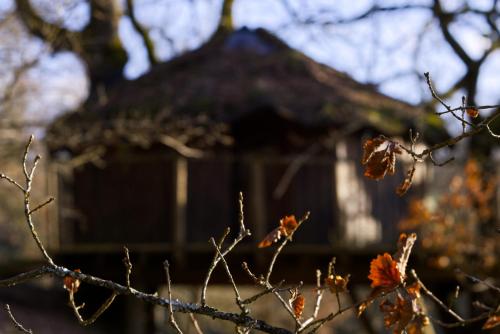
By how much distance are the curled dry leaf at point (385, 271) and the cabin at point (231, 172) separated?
10.6 m

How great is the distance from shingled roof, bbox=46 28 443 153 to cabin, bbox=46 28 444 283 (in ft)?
0.11

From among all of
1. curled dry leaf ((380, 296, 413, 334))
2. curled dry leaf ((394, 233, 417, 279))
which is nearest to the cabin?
curled dry leaf ((394, 233, 417, 279))

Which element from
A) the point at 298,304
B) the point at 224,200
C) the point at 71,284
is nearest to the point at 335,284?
the point at 298,304

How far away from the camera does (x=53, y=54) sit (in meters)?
14.7

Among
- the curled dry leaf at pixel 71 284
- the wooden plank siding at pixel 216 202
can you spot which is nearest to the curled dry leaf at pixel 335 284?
the curled dry leaf at pixel 71 284

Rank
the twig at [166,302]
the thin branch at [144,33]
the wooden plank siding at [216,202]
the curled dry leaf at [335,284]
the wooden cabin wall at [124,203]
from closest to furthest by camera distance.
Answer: the twig at [166,302] < the curled dry leaf at [335,284] < the wooden plank siding at [216,202] < the wooden cabin wall at [124,203] < the thin branch at [144,33]

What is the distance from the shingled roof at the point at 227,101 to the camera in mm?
13883

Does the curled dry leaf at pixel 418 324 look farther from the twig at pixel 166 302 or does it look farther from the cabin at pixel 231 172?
the cabin at pixel 231 172

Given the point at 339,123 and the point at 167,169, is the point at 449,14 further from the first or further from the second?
the point at 167,169

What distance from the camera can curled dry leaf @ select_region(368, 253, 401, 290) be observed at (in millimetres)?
3051

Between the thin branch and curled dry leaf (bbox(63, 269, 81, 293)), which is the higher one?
the thin branch

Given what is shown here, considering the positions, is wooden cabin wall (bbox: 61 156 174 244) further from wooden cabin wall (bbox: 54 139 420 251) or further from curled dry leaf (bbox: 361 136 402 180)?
curled dry leaf (bbox: 361 136 402 180)

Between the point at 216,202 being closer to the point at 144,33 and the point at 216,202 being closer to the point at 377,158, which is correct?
the point at 144,33

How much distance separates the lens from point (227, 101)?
15039mm
